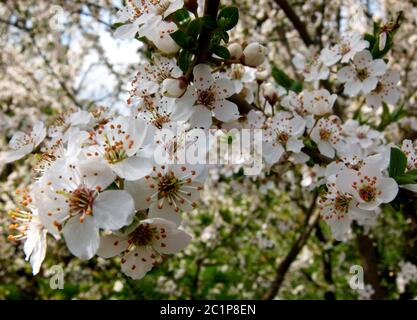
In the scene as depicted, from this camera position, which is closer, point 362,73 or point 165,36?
point 165,36

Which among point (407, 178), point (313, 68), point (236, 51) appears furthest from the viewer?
point (313, 68)

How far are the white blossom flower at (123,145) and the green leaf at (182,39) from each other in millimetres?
217

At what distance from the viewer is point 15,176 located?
14.2 ft

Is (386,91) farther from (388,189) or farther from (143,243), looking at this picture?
(143,243)

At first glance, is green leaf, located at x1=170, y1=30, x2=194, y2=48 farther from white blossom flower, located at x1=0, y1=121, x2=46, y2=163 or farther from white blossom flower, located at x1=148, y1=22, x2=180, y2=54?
white blossom flower, located at x1=0, y1=121, x2=46, y2=163

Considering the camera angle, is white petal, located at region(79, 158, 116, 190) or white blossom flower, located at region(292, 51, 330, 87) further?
white blossom flower, located at region(292, 51, 330, 87)

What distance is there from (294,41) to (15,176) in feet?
10.8

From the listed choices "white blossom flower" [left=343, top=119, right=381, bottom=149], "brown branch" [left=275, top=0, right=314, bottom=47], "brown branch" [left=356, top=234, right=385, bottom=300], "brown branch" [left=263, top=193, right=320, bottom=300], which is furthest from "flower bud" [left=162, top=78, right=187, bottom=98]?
"brown branch" [left=356, top=234, right=385, bottom=300]

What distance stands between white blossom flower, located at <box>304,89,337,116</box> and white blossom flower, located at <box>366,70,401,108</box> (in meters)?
0.29

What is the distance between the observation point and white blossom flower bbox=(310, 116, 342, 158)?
1390 millimetres

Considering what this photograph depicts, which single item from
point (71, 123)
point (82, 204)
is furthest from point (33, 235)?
point (71, 123)

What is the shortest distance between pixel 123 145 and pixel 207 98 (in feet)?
1.10

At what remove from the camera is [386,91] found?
157cm
